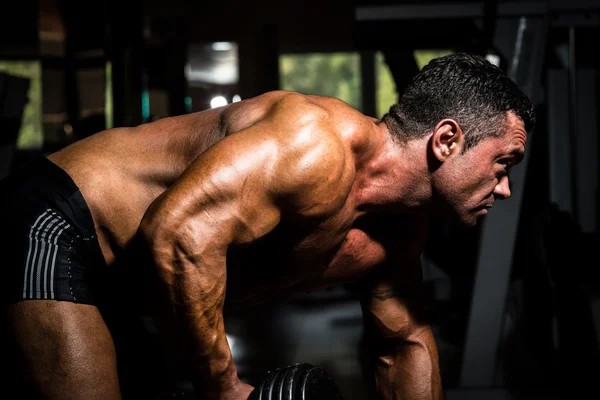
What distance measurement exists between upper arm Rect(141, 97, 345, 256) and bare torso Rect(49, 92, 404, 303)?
79 millimetres

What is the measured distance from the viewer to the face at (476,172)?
124cm

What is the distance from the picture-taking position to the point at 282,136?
1.11 m

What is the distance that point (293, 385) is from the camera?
1.18 m

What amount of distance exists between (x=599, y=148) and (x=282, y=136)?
2695 millimetres

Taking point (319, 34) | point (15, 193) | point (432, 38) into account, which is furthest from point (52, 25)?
point (15, 193)

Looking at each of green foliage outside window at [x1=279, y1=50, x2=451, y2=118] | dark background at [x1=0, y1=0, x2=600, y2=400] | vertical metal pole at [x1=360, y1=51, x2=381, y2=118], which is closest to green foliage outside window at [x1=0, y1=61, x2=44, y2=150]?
dark background at [x1=0, y1=0, x2=600, y2=400]

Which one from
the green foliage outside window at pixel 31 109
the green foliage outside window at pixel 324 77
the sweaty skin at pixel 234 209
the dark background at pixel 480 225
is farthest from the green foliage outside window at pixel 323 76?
the sweaty skin at pixel 234 209

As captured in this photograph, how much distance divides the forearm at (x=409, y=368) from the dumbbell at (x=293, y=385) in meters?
0.30

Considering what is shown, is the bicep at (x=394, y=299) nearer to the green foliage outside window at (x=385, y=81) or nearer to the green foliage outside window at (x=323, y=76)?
Answer: the green foliage outside window at (x=385, y=81)

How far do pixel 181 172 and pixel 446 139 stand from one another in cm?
47

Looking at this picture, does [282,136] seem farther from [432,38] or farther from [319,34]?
[319,34]

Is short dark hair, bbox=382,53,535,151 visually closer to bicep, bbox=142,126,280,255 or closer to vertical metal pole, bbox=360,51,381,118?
bicep, bbox=142,126,280,255

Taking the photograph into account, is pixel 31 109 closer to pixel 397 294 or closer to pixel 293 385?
pixel 397 294

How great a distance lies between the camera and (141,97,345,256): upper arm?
107 cm
